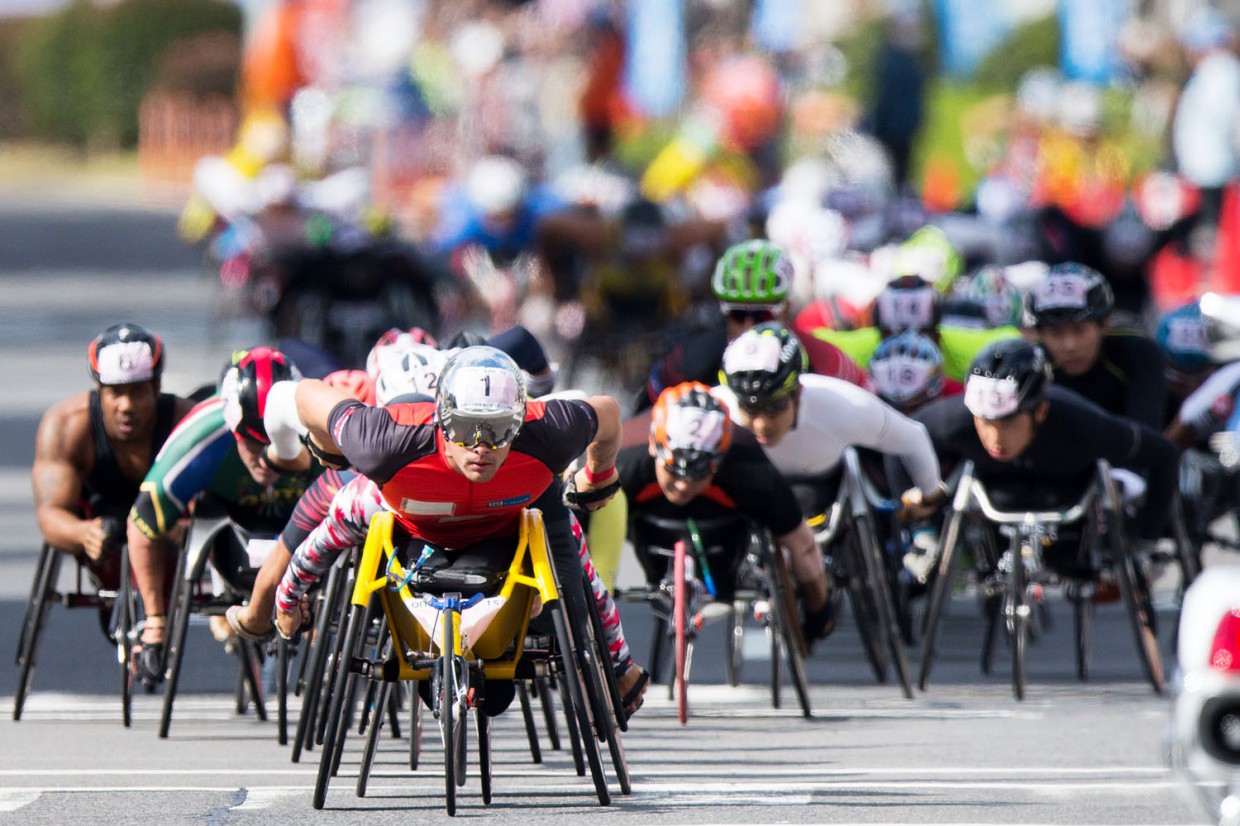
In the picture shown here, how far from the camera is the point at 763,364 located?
10.3 meters

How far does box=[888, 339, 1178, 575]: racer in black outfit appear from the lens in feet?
35.1

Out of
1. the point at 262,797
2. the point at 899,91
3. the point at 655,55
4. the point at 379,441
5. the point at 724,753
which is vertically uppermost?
the point at 655,55

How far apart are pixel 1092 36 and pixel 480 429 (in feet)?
76.8

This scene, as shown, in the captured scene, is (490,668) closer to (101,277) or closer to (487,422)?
(487,422)

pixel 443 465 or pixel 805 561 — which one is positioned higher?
pixel 443 465

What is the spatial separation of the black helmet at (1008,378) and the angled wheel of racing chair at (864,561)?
1.87ft

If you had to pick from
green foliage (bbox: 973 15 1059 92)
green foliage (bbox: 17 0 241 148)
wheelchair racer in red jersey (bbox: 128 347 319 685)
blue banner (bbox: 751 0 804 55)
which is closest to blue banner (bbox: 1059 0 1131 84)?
blue banner (bbox: 751 0 804 55)

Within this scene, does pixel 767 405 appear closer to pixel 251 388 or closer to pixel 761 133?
pixel 251 388

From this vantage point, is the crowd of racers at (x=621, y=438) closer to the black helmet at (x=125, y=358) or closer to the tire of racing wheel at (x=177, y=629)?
the black helmet at (x=125, y=358)

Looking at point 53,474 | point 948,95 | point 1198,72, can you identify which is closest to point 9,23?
point 948,95

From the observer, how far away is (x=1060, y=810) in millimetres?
8391

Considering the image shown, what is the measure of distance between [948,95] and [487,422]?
33.1 meters

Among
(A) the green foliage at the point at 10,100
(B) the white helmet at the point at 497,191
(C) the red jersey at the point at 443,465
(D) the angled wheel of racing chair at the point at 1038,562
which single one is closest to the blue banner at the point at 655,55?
(B) the white helmet at the point at 497,191

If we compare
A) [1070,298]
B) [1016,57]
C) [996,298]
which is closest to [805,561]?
[1070,298]
